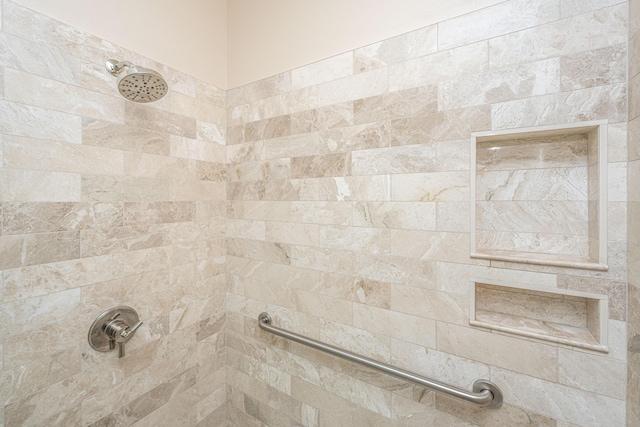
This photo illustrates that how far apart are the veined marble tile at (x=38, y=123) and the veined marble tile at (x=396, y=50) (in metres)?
0.99

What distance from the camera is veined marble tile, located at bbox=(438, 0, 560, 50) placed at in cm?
71

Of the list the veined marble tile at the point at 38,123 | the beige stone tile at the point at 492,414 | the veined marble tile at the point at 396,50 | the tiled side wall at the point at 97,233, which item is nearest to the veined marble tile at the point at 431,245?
the beige stone tile at the point at 492,414

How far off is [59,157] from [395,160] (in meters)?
1.10

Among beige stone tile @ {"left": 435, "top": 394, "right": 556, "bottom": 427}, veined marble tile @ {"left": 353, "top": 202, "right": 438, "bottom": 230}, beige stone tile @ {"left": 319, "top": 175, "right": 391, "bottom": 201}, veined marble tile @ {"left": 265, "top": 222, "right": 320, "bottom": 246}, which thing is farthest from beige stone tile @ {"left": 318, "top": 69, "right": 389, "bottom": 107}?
beige stone tile @ {"left": 435, "top": 394, "right": 556, "bottom": 427}

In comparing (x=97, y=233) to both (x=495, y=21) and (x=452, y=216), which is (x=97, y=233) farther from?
(x=495, y=21)

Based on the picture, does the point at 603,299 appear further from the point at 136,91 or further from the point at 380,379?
the point at 136,91

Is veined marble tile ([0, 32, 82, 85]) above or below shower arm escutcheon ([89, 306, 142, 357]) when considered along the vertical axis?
above

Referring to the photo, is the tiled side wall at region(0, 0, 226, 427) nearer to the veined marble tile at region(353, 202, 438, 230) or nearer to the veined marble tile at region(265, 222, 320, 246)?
the veined marble tile at region(265, 222, 320, 246)

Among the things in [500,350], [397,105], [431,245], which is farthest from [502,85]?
[500,350]

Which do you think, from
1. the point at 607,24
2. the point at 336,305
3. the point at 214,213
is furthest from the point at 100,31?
the point at 607,24

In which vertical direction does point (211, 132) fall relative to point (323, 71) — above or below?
Answer: below

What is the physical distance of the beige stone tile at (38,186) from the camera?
2.36 ft

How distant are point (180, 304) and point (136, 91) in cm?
87

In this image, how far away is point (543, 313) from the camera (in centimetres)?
77
